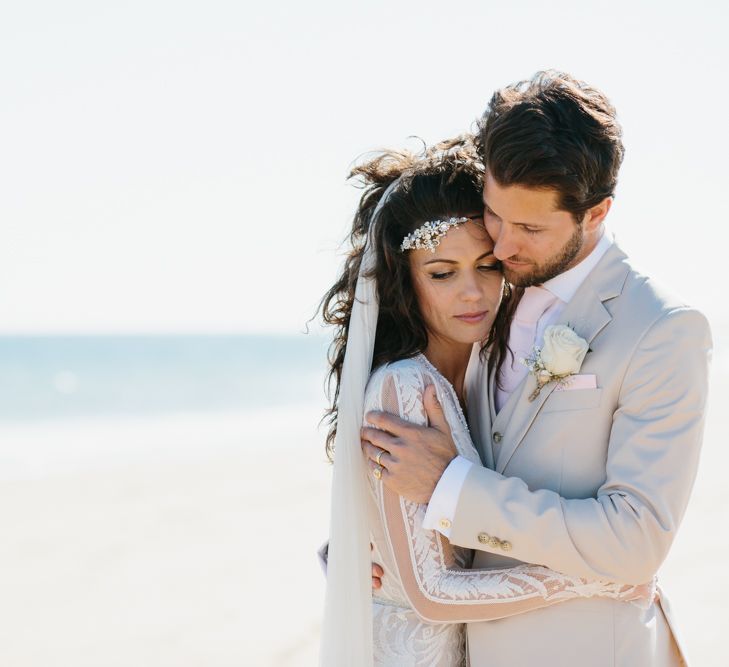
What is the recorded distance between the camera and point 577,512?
113 inches

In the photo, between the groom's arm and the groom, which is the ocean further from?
the groom's arm

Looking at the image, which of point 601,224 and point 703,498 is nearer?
point 601,224

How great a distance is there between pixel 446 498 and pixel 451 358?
972mm

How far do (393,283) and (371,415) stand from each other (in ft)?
1.98

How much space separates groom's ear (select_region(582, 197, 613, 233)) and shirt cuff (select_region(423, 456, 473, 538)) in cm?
95

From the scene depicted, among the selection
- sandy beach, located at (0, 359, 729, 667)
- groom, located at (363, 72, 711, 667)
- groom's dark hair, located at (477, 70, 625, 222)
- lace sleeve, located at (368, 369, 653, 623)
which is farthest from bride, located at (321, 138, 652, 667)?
sandy beach, located at (0, 359, 729, 667)

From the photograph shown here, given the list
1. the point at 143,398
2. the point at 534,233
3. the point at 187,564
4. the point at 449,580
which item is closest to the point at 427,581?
the point at 449,580

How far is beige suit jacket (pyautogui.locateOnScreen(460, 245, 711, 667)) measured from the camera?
2848mm

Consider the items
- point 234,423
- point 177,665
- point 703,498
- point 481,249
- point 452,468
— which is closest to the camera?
point 452,468

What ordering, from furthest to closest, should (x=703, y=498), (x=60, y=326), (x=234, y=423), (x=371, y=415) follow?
(x=60, y=326) < (x=234, y=423) < (x=703, y=498) < (x=371, y=415)

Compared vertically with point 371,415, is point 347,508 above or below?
below

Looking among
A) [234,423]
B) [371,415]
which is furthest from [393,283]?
[234,423]

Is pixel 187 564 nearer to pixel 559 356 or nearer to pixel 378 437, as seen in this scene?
pixel 378 437

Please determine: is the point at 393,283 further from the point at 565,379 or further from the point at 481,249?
the point at 565,379
